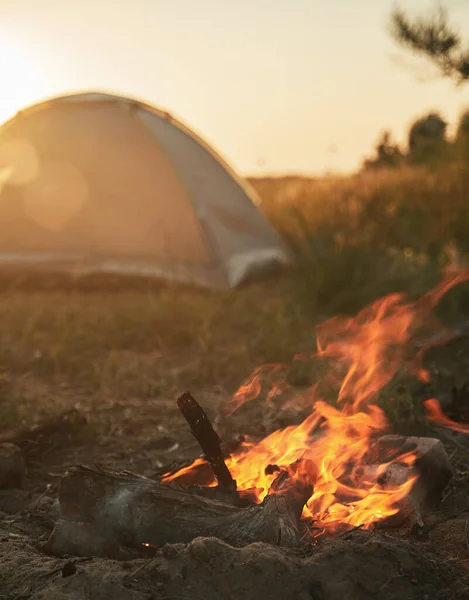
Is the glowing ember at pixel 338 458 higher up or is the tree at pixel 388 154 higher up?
the tree at pixel 388 154

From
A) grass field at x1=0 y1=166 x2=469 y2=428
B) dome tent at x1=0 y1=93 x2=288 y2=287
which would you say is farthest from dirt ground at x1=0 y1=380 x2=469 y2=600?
dome tent at x1=0 y1=93 x2=288 y2=287

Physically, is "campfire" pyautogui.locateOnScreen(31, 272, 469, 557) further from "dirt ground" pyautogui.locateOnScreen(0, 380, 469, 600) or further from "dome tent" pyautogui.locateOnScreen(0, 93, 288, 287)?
"dome tent" pyautogui.locateOnScreen(0, 93, 288, 287)

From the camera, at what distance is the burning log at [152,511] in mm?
2223

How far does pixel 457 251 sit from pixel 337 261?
1.90 meters

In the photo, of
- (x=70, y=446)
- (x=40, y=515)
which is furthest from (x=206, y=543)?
(x=70, y=446)

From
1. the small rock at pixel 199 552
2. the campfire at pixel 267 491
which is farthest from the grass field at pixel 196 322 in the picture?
the small rock at pixel 199 552

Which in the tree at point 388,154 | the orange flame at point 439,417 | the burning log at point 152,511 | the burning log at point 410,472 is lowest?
the orange flame at point 439,417

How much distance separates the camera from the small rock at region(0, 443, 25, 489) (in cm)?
305

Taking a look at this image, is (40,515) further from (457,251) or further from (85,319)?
(457,251)

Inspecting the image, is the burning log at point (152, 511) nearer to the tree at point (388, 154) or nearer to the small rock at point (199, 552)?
the small rock at point (199, 552)

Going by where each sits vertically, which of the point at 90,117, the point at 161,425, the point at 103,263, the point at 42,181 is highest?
the point at 90,117

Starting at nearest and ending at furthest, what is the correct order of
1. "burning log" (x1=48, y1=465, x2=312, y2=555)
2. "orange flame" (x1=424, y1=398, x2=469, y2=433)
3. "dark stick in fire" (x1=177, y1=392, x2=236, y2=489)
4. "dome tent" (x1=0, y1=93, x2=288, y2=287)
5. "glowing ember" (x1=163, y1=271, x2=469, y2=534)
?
"burning log" (x1=48, y1=465, x2=312, y2=555)
"glowing ember" (x1=163, y1=271, x2=469, y2=534)
"dark stick in fire" (x1=177, y1=392, x2=236, y2=489)
"orange flame" (x1=424, y1=398, x2=469, y2=433)
"dome tent" (x1=0, y1=93, x2=288, y2=287)

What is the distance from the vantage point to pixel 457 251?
8062 millimetres

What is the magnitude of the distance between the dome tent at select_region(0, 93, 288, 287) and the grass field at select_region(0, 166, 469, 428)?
1.50 feet
